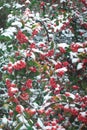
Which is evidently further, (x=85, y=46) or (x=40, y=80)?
(x=40, y=80)

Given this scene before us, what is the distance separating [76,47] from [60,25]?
927 millimetres

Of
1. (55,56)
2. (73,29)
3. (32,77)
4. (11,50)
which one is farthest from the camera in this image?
(73,29)

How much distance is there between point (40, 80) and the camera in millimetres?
3455

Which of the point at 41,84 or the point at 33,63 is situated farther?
the point at 41,84

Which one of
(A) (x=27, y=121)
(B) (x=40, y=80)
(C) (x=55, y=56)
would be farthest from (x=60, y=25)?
(A) (x=27, y=121)

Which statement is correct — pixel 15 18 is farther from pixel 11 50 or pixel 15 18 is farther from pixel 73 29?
pixel 73 29

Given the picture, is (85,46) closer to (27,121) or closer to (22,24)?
(22,24)

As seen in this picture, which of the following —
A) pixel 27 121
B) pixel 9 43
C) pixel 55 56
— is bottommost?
pixel 27 121

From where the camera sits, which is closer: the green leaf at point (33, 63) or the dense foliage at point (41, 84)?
the dense foliage at point (41, 84)

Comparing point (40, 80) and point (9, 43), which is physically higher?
point (9, 43)

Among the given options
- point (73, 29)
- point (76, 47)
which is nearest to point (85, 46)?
point (76, 47)

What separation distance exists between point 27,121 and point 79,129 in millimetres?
735

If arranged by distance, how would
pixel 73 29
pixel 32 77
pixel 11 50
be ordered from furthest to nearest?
pixel 73 29 → pixel 11 50 → pixel 32 77

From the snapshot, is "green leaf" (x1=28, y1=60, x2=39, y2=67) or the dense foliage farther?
"green leaf" (x1=28, y1=60, x2=39, y2=67)
